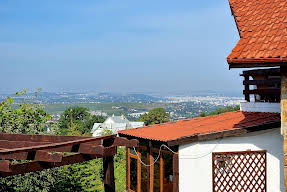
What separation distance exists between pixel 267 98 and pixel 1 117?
8.19 metres

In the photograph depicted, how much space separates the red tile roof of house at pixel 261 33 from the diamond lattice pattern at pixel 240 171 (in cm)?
296

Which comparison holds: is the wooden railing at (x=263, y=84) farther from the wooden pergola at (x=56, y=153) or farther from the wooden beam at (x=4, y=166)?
the wooden beam at (x=4, y=166)

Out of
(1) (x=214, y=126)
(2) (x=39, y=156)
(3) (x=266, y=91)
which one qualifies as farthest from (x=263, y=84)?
(2) (x=39, y=156)

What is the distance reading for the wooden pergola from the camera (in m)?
4.78

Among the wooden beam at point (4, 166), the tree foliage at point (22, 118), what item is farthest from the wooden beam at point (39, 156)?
the tree foliage at point (22, 118)

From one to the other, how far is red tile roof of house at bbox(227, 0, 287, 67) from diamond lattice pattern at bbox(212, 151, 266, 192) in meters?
2.96

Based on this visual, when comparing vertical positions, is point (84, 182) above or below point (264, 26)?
below

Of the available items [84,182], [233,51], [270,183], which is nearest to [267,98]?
[270,183]

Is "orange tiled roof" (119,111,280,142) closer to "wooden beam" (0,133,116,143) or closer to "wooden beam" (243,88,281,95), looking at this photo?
"wooden beam" (243,88,281,95)

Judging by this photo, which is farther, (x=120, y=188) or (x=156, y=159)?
(x=120, y=188)

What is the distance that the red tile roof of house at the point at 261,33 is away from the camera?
6116 mm

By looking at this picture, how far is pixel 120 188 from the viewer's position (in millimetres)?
14508

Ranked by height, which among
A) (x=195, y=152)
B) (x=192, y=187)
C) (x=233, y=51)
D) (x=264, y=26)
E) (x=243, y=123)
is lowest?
(x=192, y=187)

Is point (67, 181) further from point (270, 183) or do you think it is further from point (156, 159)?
point (270, 183)
